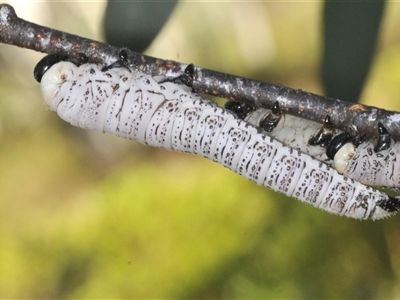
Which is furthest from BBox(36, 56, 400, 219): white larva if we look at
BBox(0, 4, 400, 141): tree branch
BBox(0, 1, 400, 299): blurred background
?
BBox(0, 1, 400, 299): blurred background

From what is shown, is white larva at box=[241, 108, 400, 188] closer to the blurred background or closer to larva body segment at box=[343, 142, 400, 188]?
larva body segment at box=[343, 142, 400, 188]

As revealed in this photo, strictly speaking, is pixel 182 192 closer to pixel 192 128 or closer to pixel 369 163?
pixel 192 128

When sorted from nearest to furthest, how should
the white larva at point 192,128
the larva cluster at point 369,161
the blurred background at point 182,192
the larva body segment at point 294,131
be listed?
1. the larva cluster at point 369,161
2. the white larva at point 192,128
3. the larva body segment at point 294,131
4. the blurred background at point 182,192

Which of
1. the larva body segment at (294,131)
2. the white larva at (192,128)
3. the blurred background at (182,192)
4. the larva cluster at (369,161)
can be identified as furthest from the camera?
the blurred background at (182,192)

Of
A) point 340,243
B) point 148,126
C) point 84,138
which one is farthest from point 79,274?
point 340,243

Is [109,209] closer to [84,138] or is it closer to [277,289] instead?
[84,138]

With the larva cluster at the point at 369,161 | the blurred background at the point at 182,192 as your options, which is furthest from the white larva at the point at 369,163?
the blurred background at the point at 182,192

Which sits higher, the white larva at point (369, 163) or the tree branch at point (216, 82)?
the tree branch at point (216, 82)

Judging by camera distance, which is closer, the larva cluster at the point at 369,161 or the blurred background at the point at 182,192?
the larva cluster at the point at 369,161

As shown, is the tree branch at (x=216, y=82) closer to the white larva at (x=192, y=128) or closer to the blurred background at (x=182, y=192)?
the white larva at (x=192, y=128)
